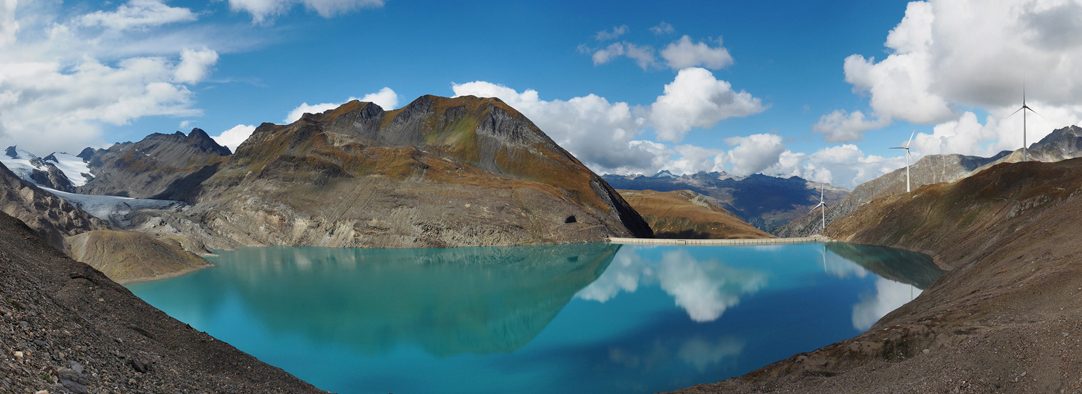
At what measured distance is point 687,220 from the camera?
539ft

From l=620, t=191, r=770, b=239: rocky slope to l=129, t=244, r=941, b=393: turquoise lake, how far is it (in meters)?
62.3

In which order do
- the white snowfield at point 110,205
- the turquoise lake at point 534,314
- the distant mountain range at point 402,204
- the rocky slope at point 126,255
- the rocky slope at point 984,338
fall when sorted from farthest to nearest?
the white snowfield at point 110,205
the distant mountain range at point 402,204
the rocky slope at point 126,255
the turquoise lake at point 534,314
the rocky slope at point 984,338

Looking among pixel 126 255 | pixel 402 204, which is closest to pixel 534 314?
pixel 126 255

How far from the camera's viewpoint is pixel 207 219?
12875 centimetres

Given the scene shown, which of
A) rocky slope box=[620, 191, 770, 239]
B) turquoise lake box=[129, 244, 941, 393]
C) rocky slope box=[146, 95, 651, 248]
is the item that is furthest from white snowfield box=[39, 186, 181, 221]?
rocky slope box=[620, 191, 770, 239]

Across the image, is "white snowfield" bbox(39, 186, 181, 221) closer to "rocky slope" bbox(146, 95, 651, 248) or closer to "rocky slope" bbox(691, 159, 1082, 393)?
"rocky slope" bbox(146, 95, 651, 248)

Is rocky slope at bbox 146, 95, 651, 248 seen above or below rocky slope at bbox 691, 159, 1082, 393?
above

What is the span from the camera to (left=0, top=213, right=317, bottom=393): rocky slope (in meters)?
12.1

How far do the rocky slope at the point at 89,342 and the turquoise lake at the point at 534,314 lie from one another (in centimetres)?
745

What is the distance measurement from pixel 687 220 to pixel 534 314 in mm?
123786

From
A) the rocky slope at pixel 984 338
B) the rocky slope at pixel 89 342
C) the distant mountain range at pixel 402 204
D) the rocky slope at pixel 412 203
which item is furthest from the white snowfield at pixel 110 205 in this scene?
the rocky slope at pixel 984 338

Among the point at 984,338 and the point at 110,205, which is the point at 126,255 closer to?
the point at 984,338

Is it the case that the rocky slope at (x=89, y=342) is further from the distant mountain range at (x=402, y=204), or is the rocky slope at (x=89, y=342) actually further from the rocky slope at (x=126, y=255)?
the distant mountain range at (x=402, y=204)

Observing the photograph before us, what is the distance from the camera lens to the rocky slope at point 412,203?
114875mm
